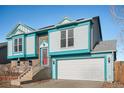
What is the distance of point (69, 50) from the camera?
43.4 ft

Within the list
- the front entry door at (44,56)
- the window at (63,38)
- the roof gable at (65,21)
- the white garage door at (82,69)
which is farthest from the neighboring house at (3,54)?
the roof gable at (65,21)

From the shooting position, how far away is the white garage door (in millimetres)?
12039

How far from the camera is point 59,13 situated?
12.5 metres

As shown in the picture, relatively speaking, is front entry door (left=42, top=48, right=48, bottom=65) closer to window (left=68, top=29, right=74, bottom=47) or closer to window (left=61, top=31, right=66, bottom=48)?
window (left=61, top=31, right=66, bottom=48)

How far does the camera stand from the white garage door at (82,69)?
39.5 feet

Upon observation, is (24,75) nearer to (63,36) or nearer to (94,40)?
(63,36)

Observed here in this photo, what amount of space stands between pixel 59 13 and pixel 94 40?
11.3ft

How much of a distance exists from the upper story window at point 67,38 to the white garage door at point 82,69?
1.33 metres

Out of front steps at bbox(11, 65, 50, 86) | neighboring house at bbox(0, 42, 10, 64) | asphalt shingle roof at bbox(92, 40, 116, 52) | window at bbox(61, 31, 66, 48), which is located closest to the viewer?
front steps at bbox(11, 65, 50, 86)

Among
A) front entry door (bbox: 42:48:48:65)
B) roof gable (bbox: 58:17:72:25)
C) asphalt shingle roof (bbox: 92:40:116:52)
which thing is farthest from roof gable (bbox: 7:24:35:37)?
asphalt shingle roof (bbox: 92:40:116:52)

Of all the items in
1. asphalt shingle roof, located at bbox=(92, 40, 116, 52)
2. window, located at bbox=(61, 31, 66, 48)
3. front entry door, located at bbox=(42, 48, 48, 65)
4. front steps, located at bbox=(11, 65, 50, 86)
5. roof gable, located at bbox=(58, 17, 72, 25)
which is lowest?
front steps, located at bbox=(11, 65, 50, 86)

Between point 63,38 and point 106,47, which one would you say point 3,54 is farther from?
point 106,47

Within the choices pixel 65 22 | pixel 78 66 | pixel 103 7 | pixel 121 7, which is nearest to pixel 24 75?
pixel 78 66

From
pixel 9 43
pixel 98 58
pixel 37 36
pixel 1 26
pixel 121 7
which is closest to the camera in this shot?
pixel 121 7
